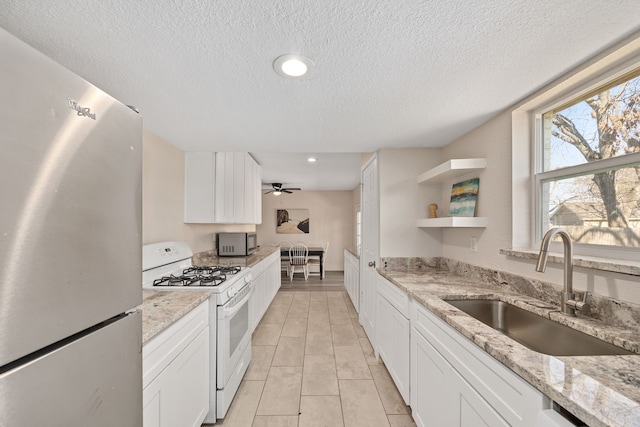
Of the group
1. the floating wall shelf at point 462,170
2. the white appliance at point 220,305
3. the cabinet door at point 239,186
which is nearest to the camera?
the white appliance at point 220,305

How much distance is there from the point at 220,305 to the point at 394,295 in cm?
132

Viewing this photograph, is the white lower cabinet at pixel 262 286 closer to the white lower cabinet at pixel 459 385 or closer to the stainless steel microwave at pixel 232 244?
the stainless steel microwave at pixel 232 244

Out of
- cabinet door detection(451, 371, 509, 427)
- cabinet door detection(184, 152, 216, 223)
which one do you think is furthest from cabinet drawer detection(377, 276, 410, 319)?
cabinet door detection(184, 152, 216, 223)

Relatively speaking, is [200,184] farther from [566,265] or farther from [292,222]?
[292,222]

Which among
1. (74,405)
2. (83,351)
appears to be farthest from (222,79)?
(74,405)

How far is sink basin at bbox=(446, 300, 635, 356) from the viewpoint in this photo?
1087 mm

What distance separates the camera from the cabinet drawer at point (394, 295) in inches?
72.9

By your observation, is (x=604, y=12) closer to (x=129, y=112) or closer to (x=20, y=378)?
(x=129, y=112)

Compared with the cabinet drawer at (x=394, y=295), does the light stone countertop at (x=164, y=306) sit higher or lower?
higher

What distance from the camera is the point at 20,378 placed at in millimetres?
512

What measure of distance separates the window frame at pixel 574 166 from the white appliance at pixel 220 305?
7.05 ft

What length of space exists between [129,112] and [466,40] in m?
1.31

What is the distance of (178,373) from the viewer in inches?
54.1

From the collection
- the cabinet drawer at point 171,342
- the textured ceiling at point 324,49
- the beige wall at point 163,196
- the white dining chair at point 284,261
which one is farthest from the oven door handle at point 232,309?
the white dining chair at point 284,261
